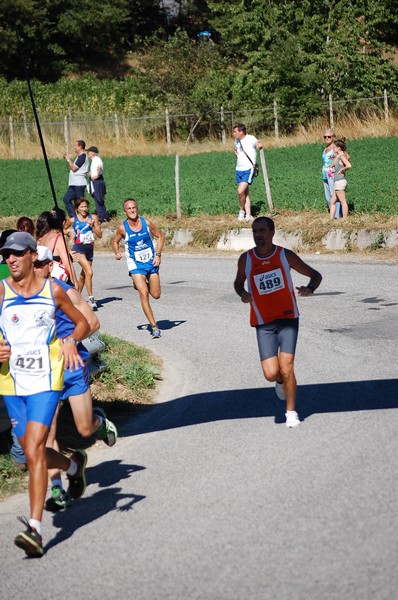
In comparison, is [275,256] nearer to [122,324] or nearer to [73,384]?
[73,384]

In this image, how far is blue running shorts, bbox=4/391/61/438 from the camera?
6.78m

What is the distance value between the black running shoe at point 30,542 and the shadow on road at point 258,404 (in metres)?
3.33

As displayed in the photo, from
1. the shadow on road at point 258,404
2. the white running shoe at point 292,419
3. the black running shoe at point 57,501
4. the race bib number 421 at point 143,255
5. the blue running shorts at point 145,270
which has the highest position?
the race bib number 421 at point 143,255

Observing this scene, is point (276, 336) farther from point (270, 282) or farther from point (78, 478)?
point (78, 478)

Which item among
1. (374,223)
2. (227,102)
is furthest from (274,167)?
(227,102)

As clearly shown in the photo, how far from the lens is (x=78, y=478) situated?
7.61 metres

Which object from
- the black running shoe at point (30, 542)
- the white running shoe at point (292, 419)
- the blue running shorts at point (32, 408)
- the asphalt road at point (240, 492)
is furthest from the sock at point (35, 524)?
the white running shoe at point (292, 419)

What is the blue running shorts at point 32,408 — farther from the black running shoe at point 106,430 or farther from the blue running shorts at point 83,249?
the blue running shorts at point 83,249

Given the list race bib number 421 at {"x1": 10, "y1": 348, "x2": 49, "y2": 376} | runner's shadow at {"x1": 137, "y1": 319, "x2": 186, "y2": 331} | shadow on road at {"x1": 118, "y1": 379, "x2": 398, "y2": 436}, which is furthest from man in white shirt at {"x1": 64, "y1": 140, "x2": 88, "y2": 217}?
race bib number 421 at {"x1": 10, "y1": 348, "x2": 49, "y2": 376}

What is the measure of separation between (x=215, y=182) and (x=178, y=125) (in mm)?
20904

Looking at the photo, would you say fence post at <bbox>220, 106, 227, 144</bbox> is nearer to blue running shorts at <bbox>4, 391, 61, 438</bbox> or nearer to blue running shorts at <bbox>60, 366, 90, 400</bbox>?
blue running shorts at <bbox>60, 366, 90, 400</bbox>

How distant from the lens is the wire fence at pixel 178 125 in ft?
154

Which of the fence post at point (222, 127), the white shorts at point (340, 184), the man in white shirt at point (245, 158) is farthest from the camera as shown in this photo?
the fence post at point (222, 127)

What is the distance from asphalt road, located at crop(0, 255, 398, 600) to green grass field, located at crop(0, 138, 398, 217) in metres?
10.6
